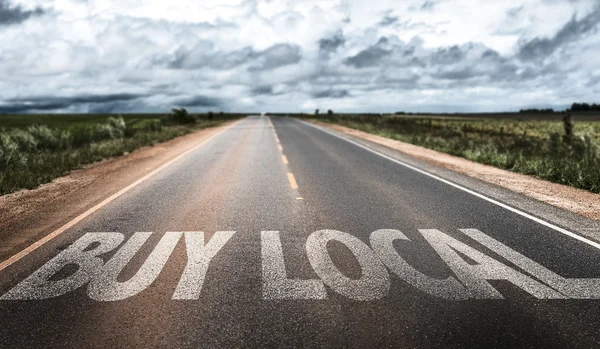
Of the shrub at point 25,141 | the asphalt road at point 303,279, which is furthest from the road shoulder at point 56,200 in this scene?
the shrub at point 25,141

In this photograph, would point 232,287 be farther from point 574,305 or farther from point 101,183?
point 101,183

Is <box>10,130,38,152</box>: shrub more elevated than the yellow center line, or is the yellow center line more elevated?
<box>10,130,38,152</box>: shrub

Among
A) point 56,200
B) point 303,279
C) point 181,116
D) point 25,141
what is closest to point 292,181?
point 56,200

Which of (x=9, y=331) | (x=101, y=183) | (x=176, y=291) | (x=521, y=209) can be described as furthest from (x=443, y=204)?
(x=101, y=183)

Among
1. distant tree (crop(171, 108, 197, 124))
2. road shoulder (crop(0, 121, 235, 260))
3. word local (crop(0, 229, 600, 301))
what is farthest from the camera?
distant tree (crop(171, 108, 197, 124))

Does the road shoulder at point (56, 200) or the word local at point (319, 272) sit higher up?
the word local at point (319, 272)

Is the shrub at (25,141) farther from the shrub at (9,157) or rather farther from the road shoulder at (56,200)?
the road shoulder at (56,200)

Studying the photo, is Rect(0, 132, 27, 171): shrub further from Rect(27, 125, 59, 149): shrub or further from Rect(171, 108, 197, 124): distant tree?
Rect(171, 108, 197, 124): distant tree

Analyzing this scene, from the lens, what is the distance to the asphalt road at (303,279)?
3.45 m

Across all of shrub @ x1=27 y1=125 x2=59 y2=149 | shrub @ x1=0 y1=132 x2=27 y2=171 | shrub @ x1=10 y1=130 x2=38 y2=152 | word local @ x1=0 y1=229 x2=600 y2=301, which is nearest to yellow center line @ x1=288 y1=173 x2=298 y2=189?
word local @ x1=0 y1=229 x2=600 y2=301

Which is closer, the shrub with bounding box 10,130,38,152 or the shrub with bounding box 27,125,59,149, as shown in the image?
the shrub with bounding box 10,130,38,152

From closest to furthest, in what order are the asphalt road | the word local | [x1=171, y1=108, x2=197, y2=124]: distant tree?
the asphalt road
the word local
[x1=171, y1=108, x2=197, y2=124]: distant tree

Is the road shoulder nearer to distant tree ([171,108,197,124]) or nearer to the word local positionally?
the word local

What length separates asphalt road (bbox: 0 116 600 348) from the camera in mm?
3447
